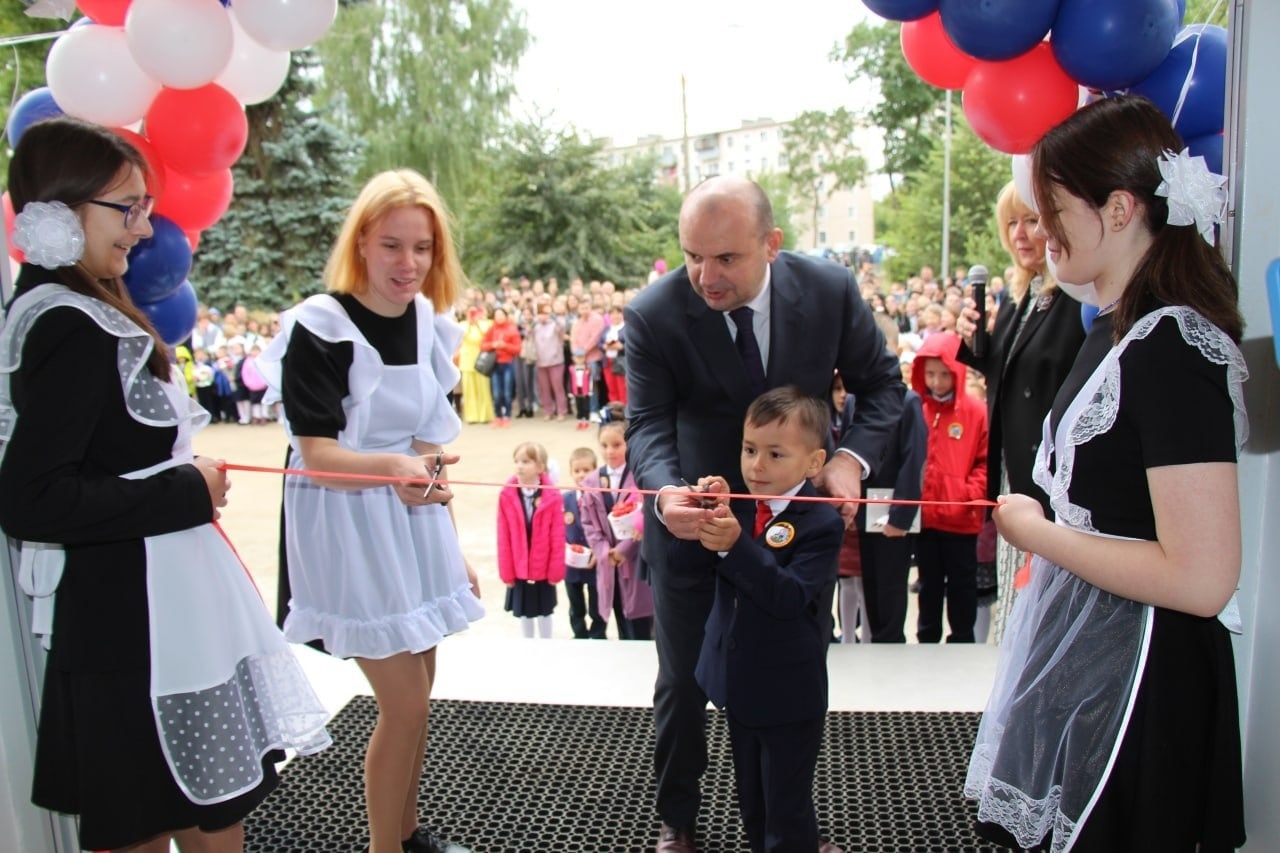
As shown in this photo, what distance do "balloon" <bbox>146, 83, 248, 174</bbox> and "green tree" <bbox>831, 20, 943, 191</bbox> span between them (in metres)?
30.2

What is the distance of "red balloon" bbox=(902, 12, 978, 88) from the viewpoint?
9.27 feet

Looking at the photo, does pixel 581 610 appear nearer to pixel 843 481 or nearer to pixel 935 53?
pixel 843 481

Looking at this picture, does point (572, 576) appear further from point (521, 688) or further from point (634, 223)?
point (634, 223)

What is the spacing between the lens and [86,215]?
1852mm

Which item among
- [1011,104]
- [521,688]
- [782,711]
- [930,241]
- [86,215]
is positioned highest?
[930,241]

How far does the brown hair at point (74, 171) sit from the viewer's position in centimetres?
184

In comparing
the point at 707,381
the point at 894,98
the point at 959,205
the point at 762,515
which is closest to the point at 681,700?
the point at 762,515

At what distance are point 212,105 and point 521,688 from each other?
7.41 ft

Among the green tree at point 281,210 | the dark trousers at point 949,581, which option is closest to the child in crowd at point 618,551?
the dark trousers at point 949,581

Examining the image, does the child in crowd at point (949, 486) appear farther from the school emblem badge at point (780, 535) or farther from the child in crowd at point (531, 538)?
the school emblem badge at point (780, 535)

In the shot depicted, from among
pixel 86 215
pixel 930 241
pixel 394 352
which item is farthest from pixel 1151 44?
pixel 930 241

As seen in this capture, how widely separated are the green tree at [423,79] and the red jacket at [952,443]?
21.3 metres

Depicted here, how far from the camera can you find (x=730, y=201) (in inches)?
92.4

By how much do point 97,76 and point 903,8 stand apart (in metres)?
2.22
